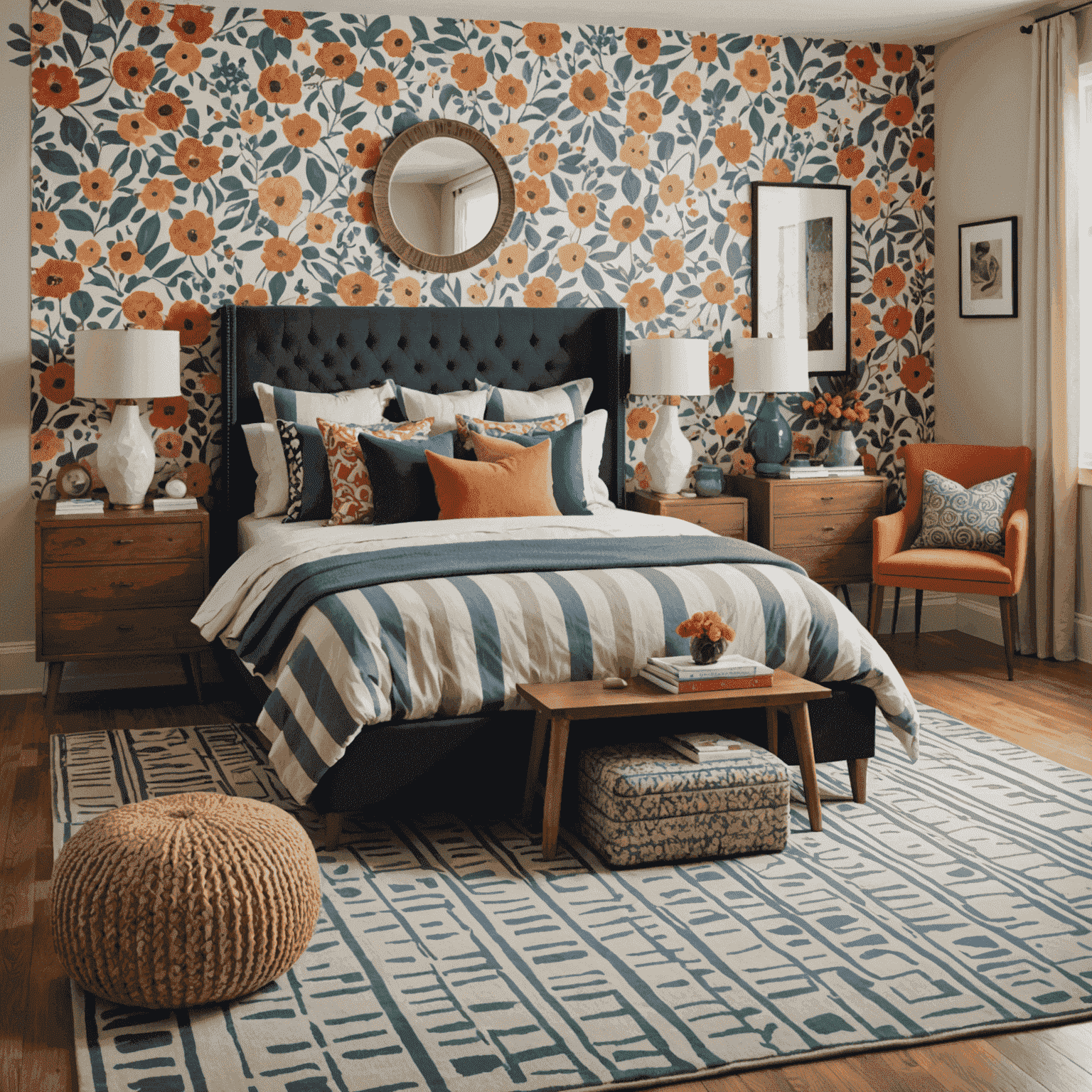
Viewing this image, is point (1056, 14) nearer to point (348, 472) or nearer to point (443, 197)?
point (443, 197)

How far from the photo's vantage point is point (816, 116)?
19.3 feet

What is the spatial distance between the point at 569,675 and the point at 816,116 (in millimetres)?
3640

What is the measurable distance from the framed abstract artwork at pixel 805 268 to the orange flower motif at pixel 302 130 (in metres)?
2.01

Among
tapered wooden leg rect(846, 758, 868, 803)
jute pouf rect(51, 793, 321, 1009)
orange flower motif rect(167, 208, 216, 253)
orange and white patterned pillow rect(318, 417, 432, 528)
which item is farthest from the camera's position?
orange flower motif rect(167, 208, 216, 253)

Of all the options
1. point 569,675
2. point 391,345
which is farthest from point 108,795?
point 391,345

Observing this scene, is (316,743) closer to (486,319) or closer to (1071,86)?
(486,319)

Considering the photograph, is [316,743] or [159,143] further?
[159,143]

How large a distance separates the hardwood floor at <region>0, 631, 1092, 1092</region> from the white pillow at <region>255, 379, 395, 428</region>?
1167 mm

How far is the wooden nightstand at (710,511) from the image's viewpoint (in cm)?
543

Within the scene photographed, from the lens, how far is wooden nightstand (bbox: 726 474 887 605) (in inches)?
218

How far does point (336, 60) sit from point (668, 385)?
1939 mm

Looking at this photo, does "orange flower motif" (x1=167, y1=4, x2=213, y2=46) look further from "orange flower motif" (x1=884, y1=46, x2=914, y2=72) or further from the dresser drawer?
"orange flower motif" (x1=884, y1=46, x2=914, y2=72)

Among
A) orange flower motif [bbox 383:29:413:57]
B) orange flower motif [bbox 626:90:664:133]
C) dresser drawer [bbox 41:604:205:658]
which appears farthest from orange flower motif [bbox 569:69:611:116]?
dresser drawer [bbox 41:604:205:658]

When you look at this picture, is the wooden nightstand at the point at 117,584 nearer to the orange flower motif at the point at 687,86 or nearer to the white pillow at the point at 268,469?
the white pillow at the point at 268,469
